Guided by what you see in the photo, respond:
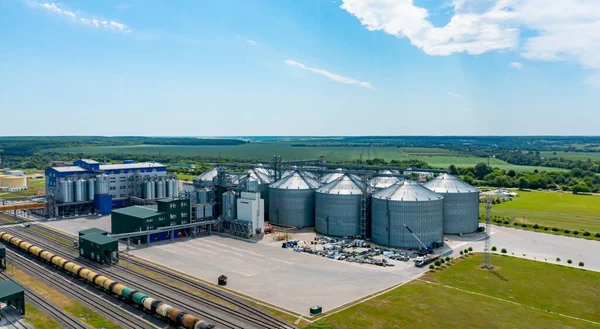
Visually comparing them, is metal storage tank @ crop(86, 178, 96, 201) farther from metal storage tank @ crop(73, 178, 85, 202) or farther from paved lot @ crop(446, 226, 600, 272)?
paved lot @ crop(446, 226, 600, 272)

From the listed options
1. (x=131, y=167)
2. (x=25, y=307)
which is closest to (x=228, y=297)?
(x=25, y=307)

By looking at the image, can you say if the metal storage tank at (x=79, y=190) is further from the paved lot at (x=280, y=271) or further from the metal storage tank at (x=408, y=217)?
the metal storage tank at (x=408, y=217)

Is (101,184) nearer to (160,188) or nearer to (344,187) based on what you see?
(160,188)

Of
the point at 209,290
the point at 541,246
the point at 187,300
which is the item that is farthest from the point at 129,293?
the point at 541,246

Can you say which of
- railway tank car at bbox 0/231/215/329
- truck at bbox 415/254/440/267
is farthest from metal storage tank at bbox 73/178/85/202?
truck at bbox 415/254/440/267

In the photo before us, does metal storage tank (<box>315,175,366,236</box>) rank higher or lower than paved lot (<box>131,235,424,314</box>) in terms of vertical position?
higher
